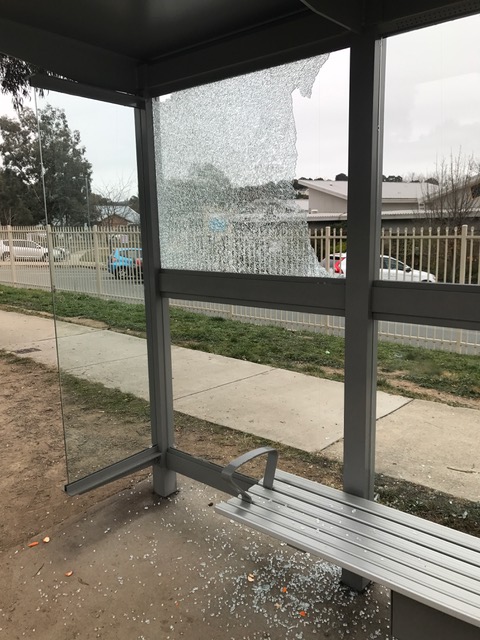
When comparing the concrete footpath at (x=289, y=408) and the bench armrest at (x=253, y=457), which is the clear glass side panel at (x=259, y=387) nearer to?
the concrete footpath at (x=289, y=408)

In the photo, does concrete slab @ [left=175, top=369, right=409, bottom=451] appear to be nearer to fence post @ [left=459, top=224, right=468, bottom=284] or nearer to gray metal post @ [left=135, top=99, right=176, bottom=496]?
gray metal post @ [left=135, top=99, right=176, bottom=496]

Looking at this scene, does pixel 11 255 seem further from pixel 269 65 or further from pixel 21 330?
pixel 269 65

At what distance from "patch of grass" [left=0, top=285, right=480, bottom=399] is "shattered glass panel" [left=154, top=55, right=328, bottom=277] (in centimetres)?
44

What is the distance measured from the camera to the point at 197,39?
7.38ft

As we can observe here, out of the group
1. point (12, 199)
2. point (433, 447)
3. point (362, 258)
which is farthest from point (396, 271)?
point (12, 199)

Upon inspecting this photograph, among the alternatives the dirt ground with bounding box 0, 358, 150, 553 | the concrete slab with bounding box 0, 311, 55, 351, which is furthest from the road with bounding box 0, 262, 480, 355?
the concrete slab with bounding box 0, 311, 55, 351

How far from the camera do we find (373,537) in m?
1.73

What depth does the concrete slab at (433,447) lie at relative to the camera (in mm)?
2592

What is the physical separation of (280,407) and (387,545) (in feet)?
7.63

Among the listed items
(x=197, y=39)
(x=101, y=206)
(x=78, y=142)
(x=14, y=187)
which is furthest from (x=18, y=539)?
(x=14, y=187)

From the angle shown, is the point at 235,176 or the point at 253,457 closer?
the point at 253,457

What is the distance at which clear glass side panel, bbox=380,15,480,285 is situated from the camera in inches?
64.9

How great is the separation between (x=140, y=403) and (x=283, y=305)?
1.19 meters

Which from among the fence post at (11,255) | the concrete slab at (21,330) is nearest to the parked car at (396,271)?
the concrete slab at (21,330)
